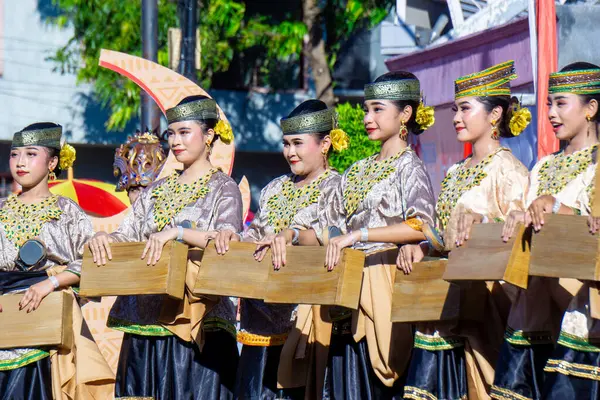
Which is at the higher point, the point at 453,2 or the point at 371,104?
the point at 453,2

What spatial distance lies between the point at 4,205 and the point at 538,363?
3150mm

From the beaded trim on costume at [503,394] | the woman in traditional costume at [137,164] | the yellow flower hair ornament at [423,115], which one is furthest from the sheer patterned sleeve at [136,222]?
the beaded trim on costume at [503,394]

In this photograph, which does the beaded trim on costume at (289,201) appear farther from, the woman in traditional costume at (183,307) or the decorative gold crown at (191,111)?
the decorative gold crown at (191,111)

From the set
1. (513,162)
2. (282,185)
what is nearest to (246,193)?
(282,185)

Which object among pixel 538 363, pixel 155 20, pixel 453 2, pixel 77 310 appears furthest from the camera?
pixel 453 2

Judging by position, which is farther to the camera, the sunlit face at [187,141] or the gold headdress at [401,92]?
the sunlit face at [187,141]

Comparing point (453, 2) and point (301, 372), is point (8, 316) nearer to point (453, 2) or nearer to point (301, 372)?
point (301, 372)

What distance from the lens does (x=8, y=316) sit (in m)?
6.01

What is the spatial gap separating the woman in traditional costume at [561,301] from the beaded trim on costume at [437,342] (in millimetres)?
289

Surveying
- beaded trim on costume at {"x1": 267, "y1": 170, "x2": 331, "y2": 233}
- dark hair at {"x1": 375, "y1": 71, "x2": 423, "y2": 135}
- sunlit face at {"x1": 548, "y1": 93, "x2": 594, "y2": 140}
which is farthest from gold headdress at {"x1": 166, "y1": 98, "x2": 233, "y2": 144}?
sunlit face at {"x1": 548, "y1": 93, "x2": 594, "y2": 140}

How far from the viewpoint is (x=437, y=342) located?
5344 mm

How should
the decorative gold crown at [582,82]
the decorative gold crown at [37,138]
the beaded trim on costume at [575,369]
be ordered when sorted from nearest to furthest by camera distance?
the beaded trim on costume at [575,369] < the decorative gold crown at [582,82] < the decorative gold crown at [37,138]

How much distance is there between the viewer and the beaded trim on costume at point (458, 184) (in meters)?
5.45

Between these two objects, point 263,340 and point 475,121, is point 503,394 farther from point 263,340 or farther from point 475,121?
point 263,340
